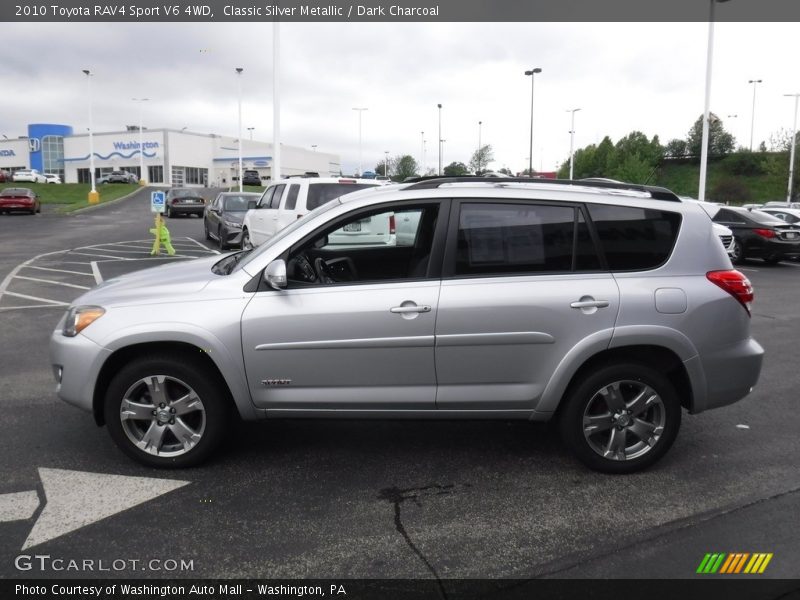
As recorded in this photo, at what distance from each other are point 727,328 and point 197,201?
1289 inches

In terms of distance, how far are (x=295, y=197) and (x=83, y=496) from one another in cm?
962

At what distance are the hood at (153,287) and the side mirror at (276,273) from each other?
1.56 feet

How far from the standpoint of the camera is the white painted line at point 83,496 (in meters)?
3.57

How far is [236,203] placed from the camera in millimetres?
20062

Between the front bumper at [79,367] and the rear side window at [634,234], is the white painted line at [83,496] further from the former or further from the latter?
the rear side window at [634,234]

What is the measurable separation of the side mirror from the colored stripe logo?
103 inches

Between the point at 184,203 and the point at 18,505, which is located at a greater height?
the point at 184,203

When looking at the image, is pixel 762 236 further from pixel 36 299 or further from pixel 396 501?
pixel 396 501

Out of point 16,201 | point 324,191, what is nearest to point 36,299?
point 324,191

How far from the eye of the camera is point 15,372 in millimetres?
6488

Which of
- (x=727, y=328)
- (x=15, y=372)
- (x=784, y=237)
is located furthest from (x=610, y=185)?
(x=784, y=237)

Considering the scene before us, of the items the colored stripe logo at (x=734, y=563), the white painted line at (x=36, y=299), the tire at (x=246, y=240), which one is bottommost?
the colored stripe logo at (x=734, y=563)

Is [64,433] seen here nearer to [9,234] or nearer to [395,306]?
[395,306]

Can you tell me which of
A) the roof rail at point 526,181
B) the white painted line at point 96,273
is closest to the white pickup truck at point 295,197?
the white painted line at point 96,273
